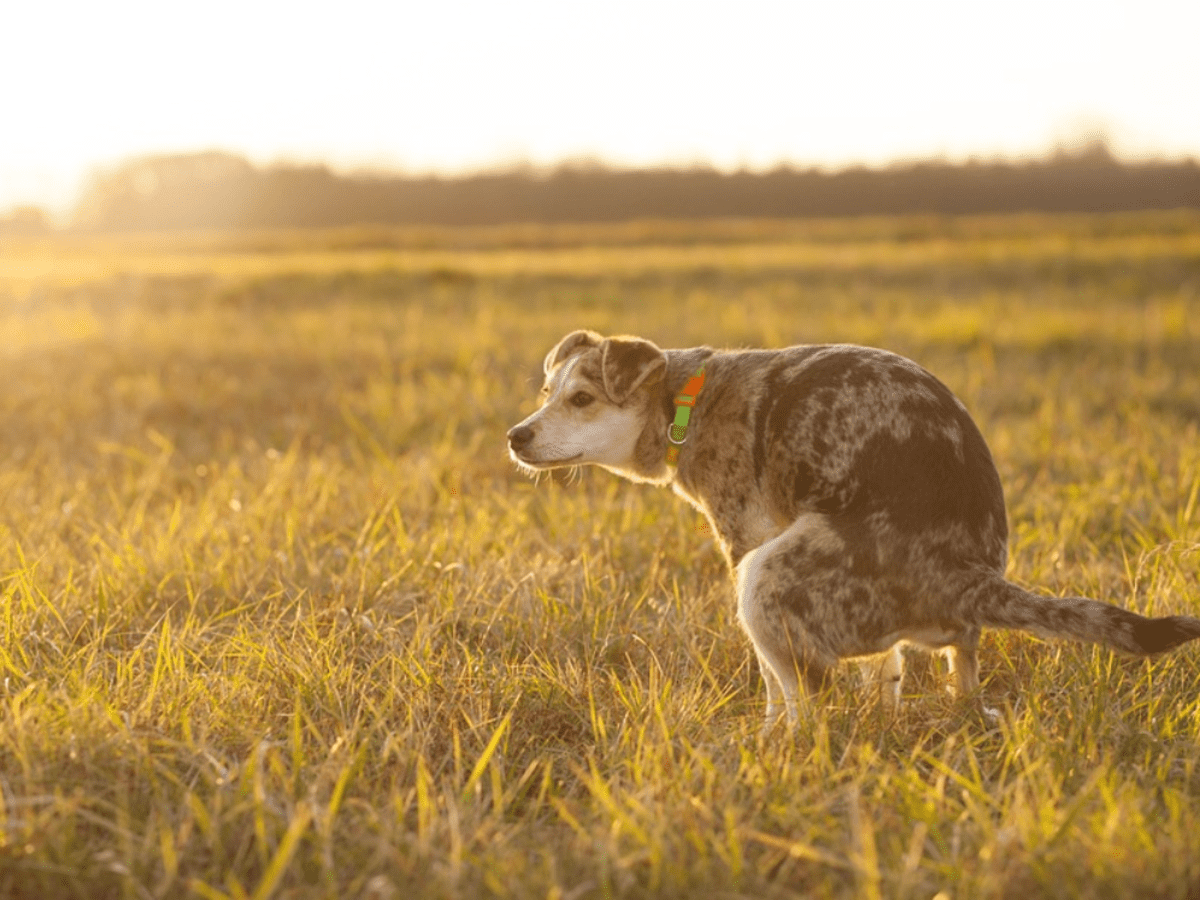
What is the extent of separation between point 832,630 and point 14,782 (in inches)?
99.5

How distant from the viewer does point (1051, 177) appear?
39.5 m

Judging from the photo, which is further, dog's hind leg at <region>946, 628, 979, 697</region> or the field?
dog's hind leg at <region>946, 628, 979, 697</region>

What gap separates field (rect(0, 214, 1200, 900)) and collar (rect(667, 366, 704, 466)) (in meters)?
0.68

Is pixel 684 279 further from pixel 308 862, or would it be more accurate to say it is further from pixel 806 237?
pixel 308 862

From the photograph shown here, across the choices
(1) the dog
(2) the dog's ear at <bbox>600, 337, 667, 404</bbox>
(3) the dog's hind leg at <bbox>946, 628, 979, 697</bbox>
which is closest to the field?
(3) the dog's hind leg at <bbox>946, 628, 979, 697</bbox>

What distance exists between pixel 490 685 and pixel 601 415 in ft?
4.14

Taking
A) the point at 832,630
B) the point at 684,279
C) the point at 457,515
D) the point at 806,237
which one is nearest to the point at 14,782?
the point at 832,630

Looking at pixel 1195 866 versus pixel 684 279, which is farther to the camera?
pixel 684 279

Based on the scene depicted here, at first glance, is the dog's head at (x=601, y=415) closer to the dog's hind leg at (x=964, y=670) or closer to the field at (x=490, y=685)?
the field at (x=490, y=685)

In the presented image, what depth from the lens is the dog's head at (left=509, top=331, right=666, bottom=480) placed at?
13.9 ft

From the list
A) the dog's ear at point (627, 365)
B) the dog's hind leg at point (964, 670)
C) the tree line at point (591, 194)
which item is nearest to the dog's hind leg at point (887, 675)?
the dog's hind leg at point (964, 670)

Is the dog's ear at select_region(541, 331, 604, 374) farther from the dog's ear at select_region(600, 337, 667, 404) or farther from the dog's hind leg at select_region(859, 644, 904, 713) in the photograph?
the dog's hind leg at select_region(859, 644, 904, 713)

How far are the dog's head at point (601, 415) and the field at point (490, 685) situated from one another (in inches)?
21.4

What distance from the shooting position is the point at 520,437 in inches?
170
